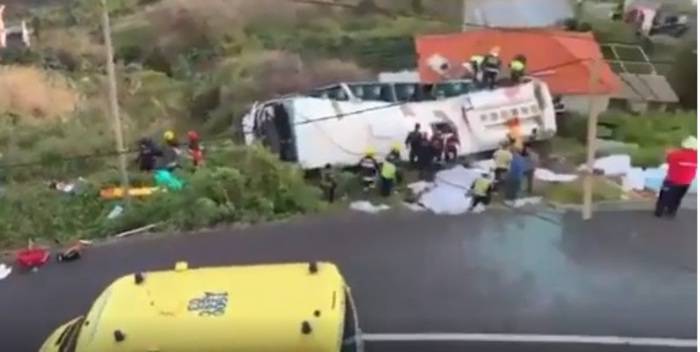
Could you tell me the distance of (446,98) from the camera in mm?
2689

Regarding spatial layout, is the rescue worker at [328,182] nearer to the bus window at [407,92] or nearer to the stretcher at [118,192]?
the bus window at [407,92]

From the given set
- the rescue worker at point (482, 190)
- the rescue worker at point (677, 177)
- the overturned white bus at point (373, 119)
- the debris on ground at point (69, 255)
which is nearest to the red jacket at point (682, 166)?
the rescue worker at point (677, 177)

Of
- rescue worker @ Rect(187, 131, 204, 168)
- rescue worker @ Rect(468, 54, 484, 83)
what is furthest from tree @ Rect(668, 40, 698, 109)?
rescue worker @ Rect(187, 131, 204, 168)

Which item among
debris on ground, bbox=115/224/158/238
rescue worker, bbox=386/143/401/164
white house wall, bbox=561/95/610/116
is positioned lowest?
debris on ground, bbox=115/224/158/238

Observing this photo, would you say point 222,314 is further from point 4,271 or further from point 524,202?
point 524,202

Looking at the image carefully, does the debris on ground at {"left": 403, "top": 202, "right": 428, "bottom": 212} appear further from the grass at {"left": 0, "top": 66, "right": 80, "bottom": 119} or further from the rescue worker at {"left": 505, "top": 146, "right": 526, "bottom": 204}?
the grass at {"left": 0, "top": 66, "right": 80, "bottom": 119}

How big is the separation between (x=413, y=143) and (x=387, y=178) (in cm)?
9

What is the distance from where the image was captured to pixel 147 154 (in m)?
2.68

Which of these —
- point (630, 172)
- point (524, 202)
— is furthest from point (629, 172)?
point (524, 202)

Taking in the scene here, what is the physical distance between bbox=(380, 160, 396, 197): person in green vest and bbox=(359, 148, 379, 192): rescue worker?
2 cm

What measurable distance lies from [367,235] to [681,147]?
2.11ft

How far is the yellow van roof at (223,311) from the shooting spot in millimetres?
2332

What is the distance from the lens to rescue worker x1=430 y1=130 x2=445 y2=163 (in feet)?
8.84

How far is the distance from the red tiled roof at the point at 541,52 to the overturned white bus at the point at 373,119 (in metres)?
0.05
